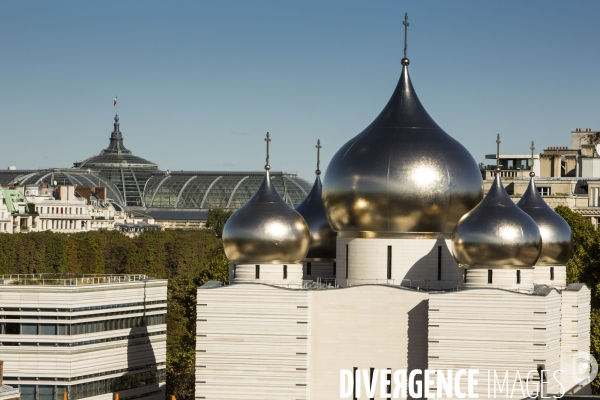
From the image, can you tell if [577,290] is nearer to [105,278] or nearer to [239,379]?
[239,379]

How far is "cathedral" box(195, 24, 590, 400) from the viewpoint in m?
62.3

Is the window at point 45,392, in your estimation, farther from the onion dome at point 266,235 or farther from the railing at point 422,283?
the railing at point 422,283

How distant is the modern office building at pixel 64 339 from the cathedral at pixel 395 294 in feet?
22.3

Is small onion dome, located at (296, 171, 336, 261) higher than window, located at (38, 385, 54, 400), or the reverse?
small onion dome, located at (296, 171, 336, 261)

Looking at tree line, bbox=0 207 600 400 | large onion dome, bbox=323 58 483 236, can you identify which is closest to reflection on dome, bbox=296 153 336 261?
large onion dome, bbox=323 58 483 236

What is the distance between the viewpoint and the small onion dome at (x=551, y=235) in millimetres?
72562

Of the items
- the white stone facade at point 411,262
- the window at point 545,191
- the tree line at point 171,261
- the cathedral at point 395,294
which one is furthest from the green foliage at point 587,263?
the cathedral at point 395,294

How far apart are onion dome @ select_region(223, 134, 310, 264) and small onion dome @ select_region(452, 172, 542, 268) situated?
6724mm

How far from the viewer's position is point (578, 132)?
157 meters

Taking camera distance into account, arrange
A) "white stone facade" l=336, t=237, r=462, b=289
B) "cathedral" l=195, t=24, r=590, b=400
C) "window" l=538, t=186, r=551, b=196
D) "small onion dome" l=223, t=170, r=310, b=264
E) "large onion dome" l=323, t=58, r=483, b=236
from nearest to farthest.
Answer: "cathedral" l=195, t=24, r=590, b=400 → "large onion dome" l=323, t=58, r=483, b=236 → "small onion dome" l=223, t=170, r=310, b=264 → "white stone facade" l=336, t=237, r=462, b=289 → "window" l=538, t=186, r=551, b=196

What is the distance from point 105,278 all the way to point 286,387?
15.4 metres

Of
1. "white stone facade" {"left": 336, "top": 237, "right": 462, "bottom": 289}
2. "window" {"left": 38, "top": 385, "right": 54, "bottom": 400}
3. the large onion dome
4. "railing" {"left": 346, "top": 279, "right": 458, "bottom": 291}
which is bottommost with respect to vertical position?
"window" {"left": 38, "top": 385, "right": 54, "bottom": 400}

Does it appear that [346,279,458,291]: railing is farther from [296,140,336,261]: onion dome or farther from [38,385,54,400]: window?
[38,385,54,400]: window

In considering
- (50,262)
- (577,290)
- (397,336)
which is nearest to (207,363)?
(397,336)
